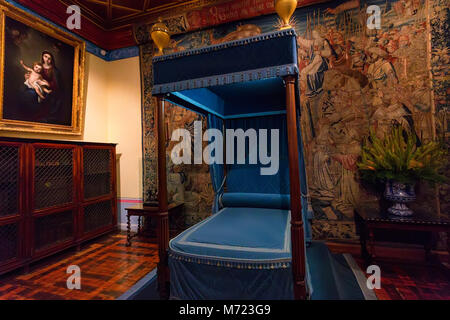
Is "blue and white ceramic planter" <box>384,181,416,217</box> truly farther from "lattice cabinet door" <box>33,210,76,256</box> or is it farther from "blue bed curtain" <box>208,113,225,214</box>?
"lattice cabinet door" <box>33,210,76,256</box>

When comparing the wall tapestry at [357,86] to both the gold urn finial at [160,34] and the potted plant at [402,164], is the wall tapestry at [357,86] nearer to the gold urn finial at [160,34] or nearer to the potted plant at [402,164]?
the potted plant at [402,164]

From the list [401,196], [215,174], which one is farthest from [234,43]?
[401,196]

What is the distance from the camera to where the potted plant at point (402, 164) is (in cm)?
270

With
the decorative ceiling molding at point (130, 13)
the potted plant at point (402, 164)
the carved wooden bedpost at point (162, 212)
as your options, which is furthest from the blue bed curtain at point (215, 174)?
the potted plant at point (402, 164)

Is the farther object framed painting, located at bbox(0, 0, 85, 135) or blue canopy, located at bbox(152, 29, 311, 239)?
framed painting, located at bbox(0, 0, 85, 135)

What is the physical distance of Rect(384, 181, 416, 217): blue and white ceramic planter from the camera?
8.98ft

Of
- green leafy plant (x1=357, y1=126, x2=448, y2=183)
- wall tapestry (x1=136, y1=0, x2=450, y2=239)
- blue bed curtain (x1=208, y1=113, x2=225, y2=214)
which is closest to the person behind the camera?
green leafy plant (x1=357, y1=126, x2=448, y2=183)

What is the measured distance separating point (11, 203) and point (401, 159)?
5081 mm

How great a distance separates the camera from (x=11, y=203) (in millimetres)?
2861

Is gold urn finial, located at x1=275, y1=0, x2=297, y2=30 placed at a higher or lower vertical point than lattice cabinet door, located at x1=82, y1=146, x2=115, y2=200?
higher

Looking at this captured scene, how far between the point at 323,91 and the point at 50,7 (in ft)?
15.4

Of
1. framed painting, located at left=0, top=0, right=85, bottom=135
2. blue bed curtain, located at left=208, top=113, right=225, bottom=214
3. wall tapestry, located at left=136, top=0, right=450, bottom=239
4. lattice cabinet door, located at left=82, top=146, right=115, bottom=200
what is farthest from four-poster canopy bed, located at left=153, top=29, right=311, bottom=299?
framed painting, located at left=0, top=0, right=85, bottom=135

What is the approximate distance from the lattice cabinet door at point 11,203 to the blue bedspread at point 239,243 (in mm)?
2326

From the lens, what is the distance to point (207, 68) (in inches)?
78.4
